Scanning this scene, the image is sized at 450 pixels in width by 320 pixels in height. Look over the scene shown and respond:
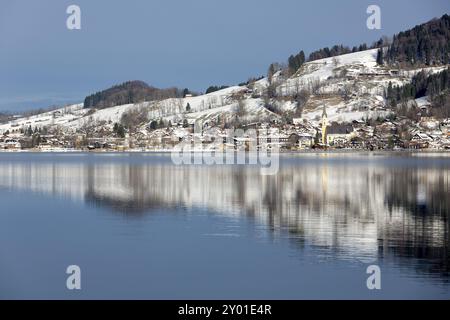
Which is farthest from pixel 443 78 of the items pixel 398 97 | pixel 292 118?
pixel 292 118

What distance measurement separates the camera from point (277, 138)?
5576 inches

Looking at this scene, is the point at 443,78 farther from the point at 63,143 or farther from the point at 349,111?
the point at 63,143

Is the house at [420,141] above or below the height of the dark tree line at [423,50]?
below

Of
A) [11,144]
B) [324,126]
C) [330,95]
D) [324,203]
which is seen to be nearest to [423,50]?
[330,95]

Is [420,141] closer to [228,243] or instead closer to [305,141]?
[305,141]

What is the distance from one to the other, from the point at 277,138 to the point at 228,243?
123897 mm

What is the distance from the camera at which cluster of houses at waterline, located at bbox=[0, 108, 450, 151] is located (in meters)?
132

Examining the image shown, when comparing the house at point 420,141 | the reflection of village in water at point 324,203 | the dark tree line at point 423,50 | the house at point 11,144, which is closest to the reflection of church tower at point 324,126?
the house at point 420,141

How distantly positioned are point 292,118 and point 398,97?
82.7ft

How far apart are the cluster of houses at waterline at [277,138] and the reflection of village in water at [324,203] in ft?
290

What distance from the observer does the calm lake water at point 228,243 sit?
13758 millimetres

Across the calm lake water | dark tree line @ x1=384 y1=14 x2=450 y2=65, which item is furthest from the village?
the calm lake water

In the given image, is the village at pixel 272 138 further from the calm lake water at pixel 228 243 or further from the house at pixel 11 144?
the calm lake water at pixel 228 243

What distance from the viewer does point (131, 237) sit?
19.6m
